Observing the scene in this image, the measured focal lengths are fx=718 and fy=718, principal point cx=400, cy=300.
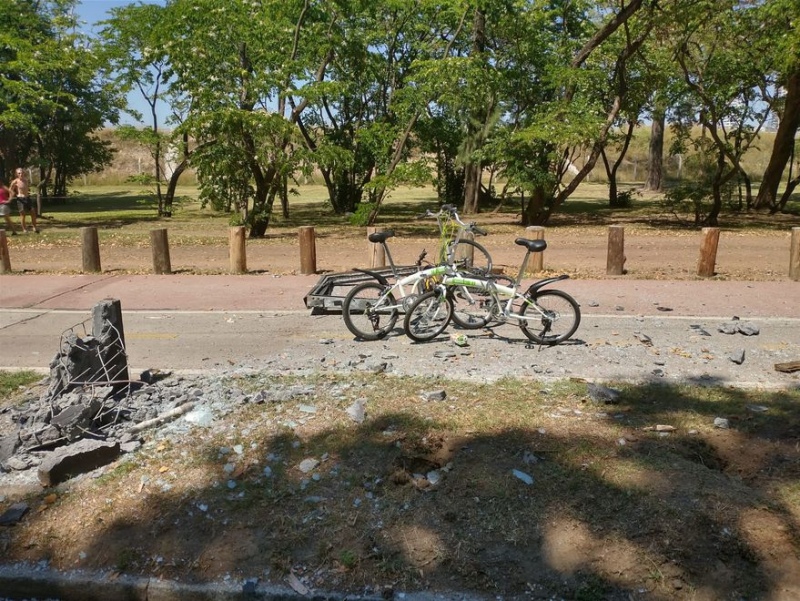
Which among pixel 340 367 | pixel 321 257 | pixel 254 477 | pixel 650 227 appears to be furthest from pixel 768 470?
pixel 650 227

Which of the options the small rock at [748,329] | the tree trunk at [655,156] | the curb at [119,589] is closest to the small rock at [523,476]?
the curb at [119,589]

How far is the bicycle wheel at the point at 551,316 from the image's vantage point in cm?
748

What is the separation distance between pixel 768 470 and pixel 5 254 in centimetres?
1330

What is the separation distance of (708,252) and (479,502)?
9625mm

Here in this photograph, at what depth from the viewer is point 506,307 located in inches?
295

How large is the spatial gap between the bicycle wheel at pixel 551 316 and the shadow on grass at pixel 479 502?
6.75 ft

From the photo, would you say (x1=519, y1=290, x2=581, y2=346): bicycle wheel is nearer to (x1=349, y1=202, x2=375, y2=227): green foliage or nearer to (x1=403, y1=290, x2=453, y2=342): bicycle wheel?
(x1=403, y1=290, x2=453, y2=342): bicycle wheel

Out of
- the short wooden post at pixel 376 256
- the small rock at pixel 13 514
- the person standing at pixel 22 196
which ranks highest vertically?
the person standing at pixel 22 196

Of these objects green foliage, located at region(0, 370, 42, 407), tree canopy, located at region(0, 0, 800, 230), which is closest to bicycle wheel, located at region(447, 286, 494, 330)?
green foliage, located at region(0, 370, 42, 407)

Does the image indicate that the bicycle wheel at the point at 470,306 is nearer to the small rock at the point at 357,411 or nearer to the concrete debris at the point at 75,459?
the small rock at the point at 357,411

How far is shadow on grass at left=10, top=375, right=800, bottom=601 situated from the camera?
3660 millimetres

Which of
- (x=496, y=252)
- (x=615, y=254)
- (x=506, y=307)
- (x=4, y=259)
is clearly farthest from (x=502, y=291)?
(x=4, y=259)

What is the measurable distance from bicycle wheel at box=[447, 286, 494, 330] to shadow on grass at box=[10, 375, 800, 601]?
2.23m

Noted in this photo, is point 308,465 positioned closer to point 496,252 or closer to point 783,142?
point 496,252
